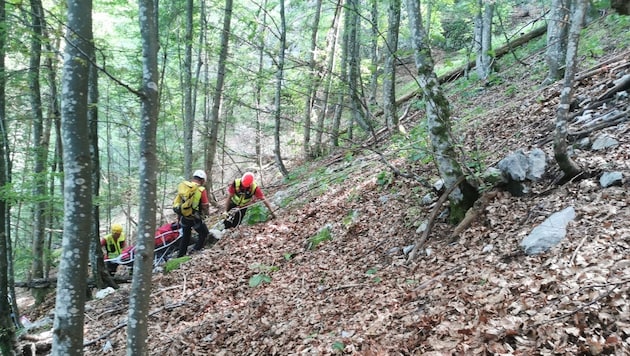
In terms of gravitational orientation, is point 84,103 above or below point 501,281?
above

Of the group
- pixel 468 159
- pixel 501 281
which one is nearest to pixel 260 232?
A: pixel 468 159

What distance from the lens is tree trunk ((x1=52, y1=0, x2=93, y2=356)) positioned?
3.67 metres

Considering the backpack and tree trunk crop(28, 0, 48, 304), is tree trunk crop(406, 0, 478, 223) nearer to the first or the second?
the backpack

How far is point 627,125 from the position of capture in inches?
231

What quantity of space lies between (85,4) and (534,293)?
4.87m

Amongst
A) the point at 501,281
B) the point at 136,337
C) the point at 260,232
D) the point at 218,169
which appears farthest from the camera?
the point at 218,169

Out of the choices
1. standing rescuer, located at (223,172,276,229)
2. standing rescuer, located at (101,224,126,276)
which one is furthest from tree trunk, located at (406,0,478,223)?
standing rescuer, located at (101,224,126,276)

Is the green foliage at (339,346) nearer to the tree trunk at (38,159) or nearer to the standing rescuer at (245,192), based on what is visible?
the standing rescuer at (245,192)

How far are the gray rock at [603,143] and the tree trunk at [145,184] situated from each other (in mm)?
5662

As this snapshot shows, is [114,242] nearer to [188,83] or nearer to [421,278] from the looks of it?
[188,83]

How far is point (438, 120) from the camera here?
571 cm

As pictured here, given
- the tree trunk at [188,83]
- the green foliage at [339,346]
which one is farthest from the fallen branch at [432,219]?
the tree trunk at [188,83]

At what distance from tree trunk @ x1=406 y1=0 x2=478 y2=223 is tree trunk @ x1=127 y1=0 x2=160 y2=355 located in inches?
130

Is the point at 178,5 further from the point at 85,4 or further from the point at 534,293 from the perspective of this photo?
the point at 534,293
